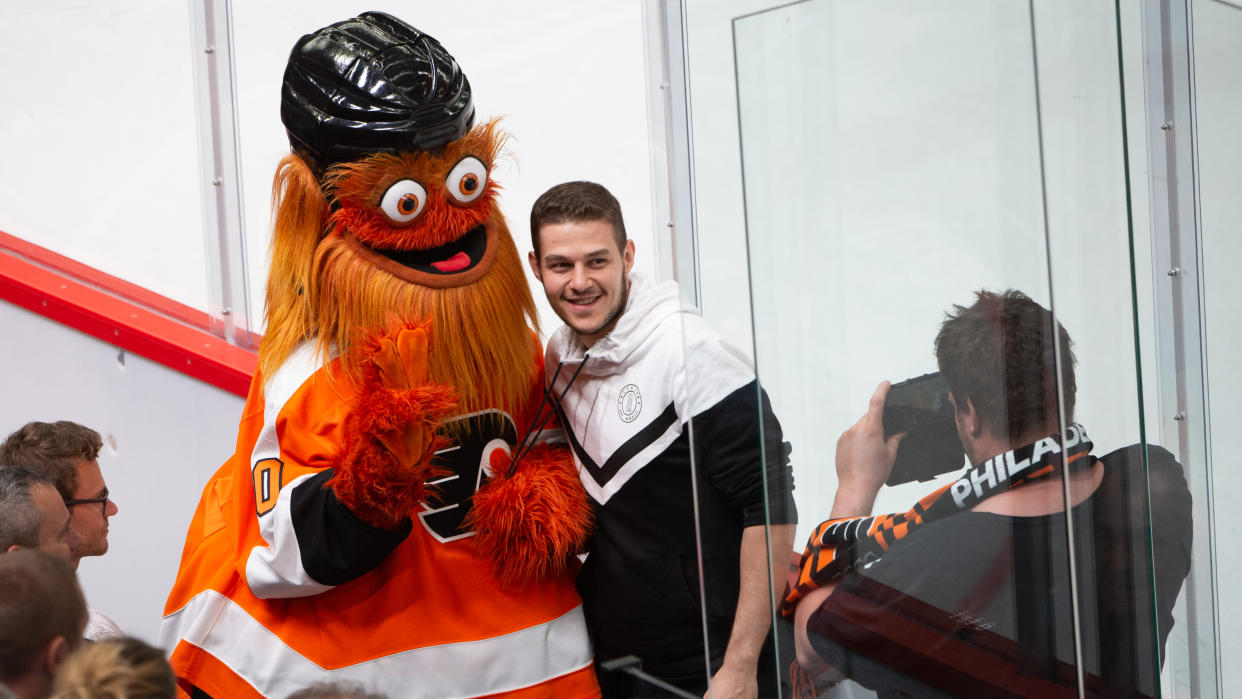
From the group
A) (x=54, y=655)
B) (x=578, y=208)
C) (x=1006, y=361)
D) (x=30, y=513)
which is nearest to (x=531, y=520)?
(x=578, y=208)

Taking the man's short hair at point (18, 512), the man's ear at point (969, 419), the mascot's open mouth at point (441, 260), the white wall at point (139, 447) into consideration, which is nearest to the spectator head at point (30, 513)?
the man's short hair at point (18, 512)

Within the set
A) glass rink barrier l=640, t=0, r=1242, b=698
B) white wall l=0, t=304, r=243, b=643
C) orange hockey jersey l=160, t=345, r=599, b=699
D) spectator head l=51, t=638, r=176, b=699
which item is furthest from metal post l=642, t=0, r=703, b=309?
spectator head l=51, t=638, r=176, b=699

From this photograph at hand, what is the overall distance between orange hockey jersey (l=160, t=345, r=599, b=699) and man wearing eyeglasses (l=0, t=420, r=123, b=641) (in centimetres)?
39

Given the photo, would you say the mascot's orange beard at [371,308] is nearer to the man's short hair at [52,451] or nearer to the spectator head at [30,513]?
the spectator head at [30,513]

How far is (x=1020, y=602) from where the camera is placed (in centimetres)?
113

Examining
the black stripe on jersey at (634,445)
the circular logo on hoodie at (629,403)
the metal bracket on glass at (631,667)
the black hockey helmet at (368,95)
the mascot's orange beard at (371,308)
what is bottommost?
the metal bracket on glass at (631,667)

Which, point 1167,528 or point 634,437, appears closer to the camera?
point 1167,528

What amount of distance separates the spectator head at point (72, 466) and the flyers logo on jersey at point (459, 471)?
2.50 ft

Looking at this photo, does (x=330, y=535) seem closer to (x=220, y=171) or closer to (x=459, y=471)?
(x=459, y=471)

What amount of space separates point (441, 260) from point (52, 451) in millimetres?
894

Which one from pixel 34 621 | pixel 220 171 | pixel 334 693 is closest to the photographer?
pixel 334 693

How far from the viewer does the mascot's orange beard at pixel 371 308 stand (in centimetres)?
186

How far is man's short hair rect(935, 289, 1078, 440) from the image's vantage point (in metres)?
1.09

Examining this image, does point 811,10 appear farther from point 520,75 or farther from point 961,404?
point 520,75
